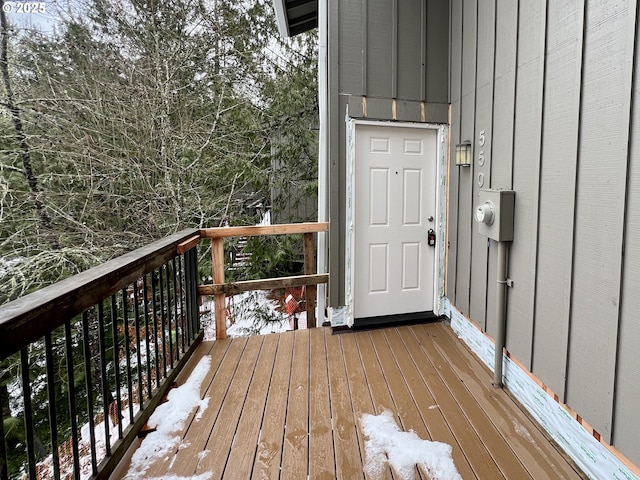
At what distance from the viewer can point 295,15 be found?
13.4ft

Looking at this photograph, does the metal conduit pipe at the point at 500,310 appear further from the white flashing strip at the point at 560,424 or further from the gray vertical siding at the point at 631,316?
the gray vertical siding at the point at 631,316

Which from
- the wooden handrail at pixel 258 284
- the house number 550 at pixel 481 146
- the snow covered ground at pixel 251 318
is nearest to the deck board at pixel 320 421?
the wooden handrail at pixel 258 284

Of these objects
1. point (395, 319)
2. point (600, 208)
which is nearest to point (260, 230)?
point (395, 319)

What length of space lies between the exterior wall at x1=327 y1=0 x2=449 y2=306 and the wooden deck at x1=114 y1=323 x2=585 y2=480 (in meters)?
0.74

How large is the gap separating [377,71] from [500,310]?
2.20 metres

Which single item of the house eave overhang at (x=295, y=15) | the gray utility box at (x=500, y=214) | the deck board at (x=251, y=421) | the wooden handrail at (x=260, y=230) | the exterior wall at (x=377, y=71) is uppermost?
the house eave overhang at (x=295, y=15)

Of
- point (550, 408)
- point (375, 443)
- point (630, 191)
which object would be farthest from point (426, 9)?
point (375, 443)

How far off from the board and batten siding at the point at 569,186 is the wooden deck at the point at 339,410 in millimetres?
353

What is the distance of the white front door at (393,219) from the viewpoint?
304cm

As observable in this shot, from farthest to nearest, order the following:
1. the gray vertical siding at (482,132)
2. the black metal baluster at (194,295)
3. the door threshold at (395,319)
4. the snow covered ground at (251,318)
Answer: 1. the snow covered ground at (251,318)
2. the door threshold at (395,319)
3. the black metal baluster at (194,295)
4. the gray vertical siding at (482,132)

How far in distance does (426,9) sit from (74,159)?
15.8 ft

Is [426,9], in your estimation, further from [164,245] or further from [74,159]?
[74,159]

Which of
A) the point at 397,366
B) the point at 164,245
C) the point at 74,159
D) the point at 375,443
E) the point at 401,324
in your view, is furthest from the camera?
the point at 74,159

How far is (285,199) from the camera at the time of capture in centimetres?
549
